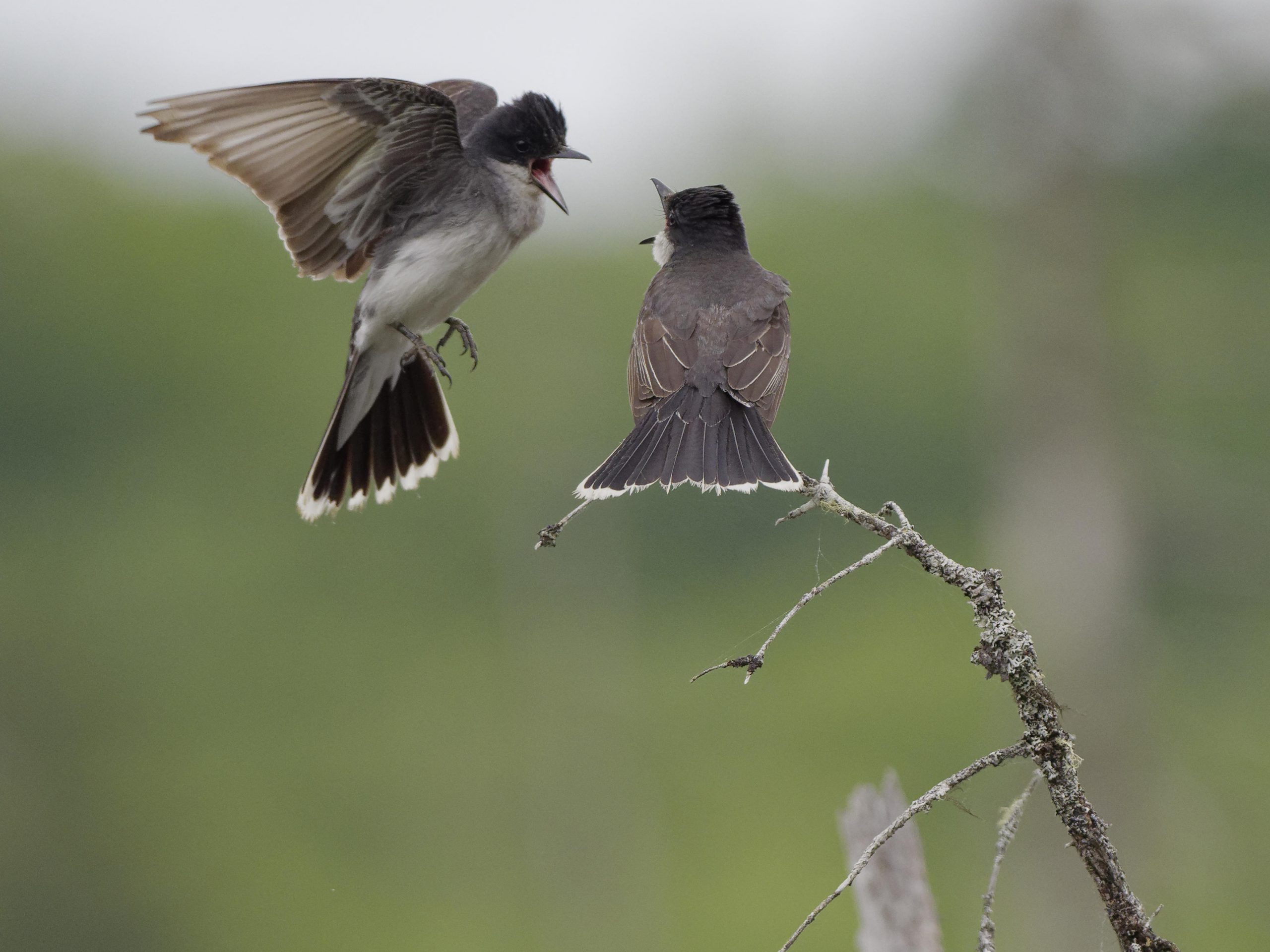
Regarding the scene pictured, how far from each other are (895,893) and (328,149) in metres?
3.23

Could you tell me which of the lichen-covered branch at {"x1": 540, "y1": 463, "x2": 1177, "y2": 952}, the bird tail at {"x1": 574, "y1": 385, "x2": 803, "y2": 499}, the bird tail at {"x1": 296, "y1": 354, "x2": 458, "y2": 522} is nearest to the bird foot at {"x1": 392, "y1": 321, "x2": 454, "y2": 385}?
the bird tail at {"x1": 296, "y1": 354, "x2": 458, "y2": 522}

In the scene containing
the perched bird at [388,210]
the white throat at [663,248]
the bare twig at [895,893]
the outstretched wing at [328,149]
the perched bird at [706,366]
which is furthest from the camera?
the white throat at [663,248]

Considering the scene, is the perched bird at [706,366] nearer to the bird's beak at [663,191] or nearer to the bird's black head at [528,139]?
the bird's beak at [663,191]

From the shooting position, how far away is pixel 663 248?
6.02 m

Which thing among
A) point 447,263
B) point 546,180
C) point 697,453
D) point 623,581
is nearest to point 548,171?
point 546,180

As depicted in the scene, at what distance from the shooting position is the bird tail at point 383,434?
5.98 meters

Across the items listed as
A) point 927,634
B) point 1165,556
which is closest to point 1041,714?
point 1165,556

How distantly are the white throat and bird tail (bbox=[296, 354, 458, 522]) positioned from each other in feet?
3.36

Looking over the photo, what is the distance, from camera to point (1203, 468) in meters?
12.9

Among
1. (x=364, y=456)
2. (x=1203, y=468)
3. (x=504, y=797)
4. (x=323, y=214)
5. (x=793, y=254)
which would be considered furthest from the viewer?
(x=793, y=254)

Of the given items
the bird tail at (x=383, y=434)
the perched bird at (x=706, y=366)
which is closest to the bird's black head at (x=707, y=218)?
the perched bird at (x=706, y=366)

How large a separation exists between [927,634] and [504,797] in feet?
20.1

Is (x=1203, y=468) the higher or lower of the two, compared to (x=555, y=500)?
Answer: lower

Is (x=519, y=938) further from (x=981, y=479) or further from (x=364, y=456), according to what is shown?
(x=364, y=456)
